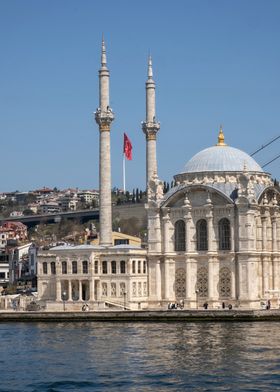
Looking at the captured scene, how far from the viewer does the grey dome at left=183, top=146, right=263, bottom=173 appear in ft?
270

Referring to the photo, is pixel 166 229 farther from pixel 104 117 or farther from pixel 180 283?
pixel 104 117

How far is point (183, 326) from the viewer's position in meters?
70.1

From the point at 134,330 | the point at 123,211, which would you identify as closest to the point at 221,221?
the point at 134,330

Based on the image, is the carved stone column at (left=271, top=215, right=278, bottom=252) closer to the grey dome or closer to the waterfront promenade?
the grey dome

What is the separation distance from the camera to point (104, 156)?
276ft

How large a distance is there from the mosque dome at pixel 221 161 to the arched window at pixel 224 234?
4438mm

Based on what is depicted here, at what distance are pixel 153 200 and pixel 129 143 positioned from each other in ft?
28.1

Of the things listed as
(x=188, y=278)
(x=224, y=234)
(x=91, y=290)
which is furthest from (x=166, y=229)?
(x=91, y=290)

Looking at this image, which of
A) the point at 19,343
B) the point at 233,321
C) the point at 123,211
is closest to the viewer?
the point at 19,343

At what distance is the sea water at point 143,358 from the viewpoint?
144 feet

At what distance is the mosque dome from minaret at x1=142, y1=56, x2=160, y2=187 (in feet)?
17.0

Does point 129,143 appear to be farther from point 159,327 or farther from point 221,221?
point 159,327

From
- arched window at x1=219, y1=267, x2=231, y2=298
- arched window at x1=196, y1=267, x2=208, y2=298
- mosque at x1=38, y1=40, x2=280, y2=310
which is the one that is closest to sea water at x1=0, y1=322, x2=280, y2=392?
arched window at x1=219, y1=267, x2=231, y2=298

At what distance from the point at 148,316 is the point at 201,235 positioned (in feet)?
27.6
